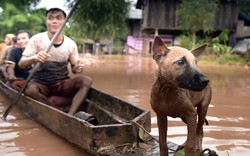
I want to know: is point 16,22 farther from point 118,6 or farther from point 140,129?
point 140,129

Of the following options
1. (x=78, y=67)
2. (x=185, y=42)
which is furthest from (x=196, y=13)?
(x=78, y=67)

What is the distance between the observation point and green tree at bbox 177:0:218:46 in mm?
18656

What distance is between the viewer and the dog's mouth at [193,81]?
2191 millimetres

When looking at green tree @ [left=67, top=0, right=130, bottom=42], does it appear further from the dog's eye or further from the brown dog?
the dog's eye

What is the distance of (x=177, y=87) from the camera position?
98.3 inches

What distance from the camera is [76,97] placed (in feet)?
16.3

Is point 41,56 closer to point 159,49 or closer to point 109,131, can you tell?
point 109,131

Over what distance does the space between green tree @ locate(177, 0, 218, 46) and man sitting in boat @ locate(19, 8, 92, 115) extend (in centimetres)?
1440

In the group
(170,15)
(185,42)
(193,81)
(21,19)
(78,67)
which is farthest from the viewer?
(21,19)

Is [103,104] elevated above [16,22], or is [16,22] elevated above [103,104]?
[16,22]

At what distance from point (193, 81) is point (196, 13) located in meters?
17.4

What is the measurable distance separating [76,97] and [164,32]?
63.4 feet

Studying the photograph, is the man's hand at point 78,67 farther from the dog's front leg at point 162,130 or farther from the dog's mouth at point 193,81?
the dog's mouth at point 193,81

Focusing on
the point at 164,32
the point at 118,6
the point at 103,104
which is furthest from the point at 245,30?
the point at 103,104
